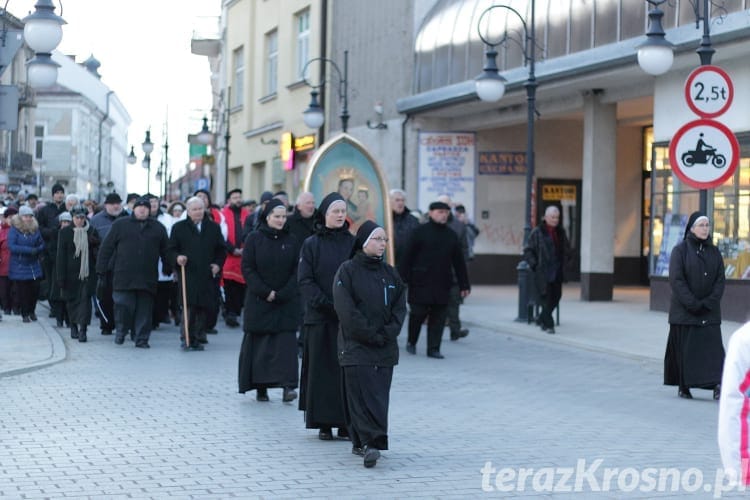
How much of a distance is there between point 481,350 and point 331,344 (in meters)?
7.61

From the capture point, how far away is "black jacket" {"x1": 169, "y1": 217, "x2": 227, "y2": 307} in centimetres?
1630

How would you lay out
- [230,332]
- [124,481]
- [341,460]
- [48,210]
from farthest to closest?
1. [48,210]
2. [230,332]
3. [341,460]
4. [124,481]

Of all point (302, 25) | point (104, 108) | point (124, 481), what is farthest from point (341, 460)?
point (104, 108)

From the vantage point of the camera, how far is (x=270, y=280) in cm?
1168

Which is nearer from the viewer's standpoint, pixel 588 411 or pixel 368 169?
pixel 588 411

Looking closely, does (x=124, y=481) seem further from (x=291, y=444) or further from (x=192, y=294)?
(x=192, y=294)

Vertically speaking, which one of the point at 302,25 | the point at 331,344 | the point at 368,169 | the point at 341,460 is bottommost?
the point at 341,460

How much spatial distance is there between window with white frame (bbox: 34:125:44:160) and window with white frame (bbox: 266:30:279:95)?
166ft

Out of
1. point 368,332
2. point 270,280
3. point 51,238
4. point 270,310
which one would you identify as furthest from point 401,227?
point 368,332

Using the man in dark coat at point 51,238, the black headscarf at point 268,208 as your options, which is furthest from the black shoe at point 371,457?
the man in dark coat at point 51,238

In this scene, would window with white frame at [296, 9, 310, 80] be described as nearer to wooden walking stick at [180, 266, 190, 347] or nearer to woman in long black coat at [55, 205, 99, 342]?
woman in long black coat at [55, 205, 99, 342]

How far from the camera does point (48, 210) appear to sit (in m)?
22.7

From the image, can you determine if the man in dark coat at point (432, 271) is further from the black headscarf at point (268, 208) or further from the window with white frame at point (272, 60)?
the window with white frame at point (272, 60)

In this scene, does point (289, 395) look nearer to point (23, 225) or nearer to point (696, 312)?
point (696, 312)
